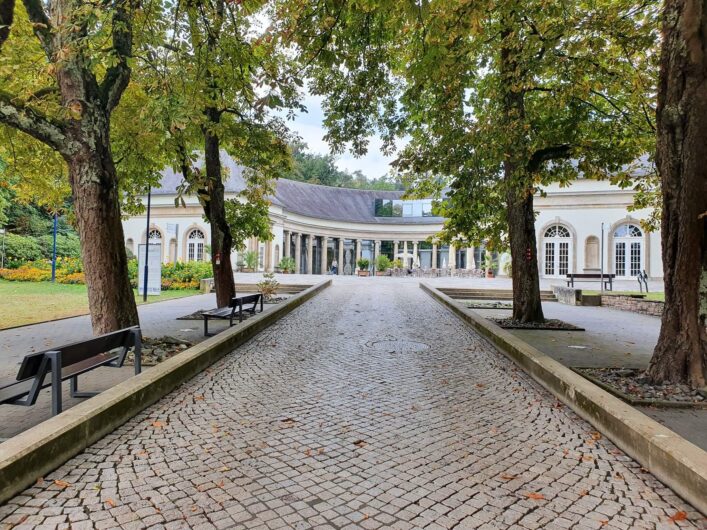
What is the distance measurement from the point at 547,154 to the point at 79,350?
31.8 feet

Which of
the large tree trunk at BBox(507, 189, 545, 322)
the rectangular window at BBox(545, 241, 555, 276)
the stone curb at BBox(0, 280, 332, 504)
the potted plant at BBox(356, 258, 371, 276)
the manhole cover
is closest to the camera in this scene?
the stone curb at BBox(0, 280, 332, 504)

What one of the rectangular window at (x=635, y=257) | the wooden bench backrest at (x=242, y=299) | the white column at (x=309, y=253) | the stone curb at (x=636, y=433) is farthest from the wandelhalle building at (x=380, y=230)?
the stone curb at (x=636, y=433)

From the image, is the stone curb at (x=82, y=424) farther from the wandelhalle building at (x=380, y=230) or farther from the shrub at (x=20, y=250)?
the shrub at (x=20, y=250)

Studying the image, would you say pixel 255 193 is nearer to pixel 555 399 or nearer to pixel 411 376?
pixel 411 376

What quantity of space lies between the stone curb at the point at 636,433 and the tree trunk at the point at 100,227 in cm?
618

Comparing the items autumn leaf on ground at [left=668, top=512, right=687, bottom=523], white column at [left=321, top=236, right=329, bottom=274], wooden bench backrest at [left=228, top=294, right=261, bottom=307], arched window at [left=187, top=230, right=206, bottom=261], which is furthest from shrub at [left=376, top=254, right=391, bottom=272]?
autumn leaf on ground at [left=668, top=512, right=687, bottom=523]

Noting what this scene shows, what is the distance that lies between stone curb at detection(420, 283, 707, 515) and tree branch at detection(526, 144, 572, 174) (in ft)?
17.3

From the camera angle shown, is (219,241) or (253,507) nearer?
(253,507)

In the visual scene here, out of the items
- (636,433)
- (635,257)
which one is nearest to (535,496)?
(636,433)

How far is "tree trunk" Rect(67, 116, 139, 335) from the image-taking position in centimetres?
656

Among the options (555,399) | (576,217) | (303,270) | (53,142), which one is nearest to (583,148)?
(555,399)

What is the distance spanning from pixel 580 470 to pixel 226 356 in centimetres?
557

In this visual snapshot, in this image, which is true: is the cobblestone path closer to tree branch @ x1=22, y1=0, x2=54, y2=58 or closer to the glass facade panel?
tree branch @ x1=22, y1=0, x2=54, y2=58

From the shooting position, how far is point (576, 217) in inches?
1230
